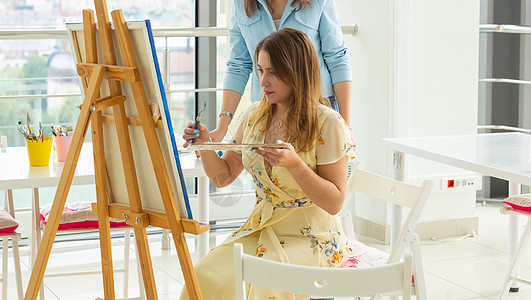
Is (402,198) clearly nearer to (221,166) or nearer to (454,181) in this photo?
(221,166)

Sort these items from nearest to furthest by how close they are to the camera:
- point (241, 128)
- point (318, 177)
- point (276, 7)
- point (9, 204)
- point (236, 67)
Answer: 1. point (318, 177)
2. point (241, 128)
3. point (276, 7)
4. point (236, 67)
5. point (9, 204)

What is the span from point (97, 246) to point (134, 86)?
232 centimetres

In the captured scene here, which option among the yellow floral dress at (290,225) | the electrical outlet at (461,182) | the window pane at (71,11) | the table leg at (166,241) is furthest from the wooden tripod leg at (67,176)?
the electrical outlet at (461,182)

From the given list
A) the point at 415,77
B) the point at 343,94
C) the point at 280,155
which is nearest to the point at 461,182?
the point at 415,77

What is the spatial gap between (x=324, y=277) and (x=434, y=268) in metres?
2.36

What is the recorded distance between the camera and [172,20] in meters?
4.42

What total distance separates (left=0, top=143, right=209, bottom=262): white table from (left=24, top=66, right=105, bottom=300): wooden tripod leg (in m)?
0.44

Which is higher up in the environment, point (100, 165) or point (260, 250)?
point (100, 165)

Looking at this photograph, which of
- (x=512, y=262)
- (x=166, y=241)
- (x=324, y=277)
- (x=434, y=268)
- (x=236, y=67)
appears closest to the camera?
(x=324, y=277)

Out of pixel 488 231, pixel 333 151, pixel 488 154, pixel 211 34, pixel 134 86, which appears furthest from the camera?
pixel 488 231

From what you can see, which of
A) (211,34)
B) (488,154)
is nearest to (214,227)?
(211,34)

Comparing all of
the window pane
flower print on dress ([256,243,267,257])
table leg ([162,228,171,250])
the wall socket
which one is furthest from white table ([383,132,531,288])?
the window pane

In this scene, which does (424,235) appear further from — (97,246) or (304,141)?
(304,141)

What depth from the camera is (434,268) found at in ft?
12.3
